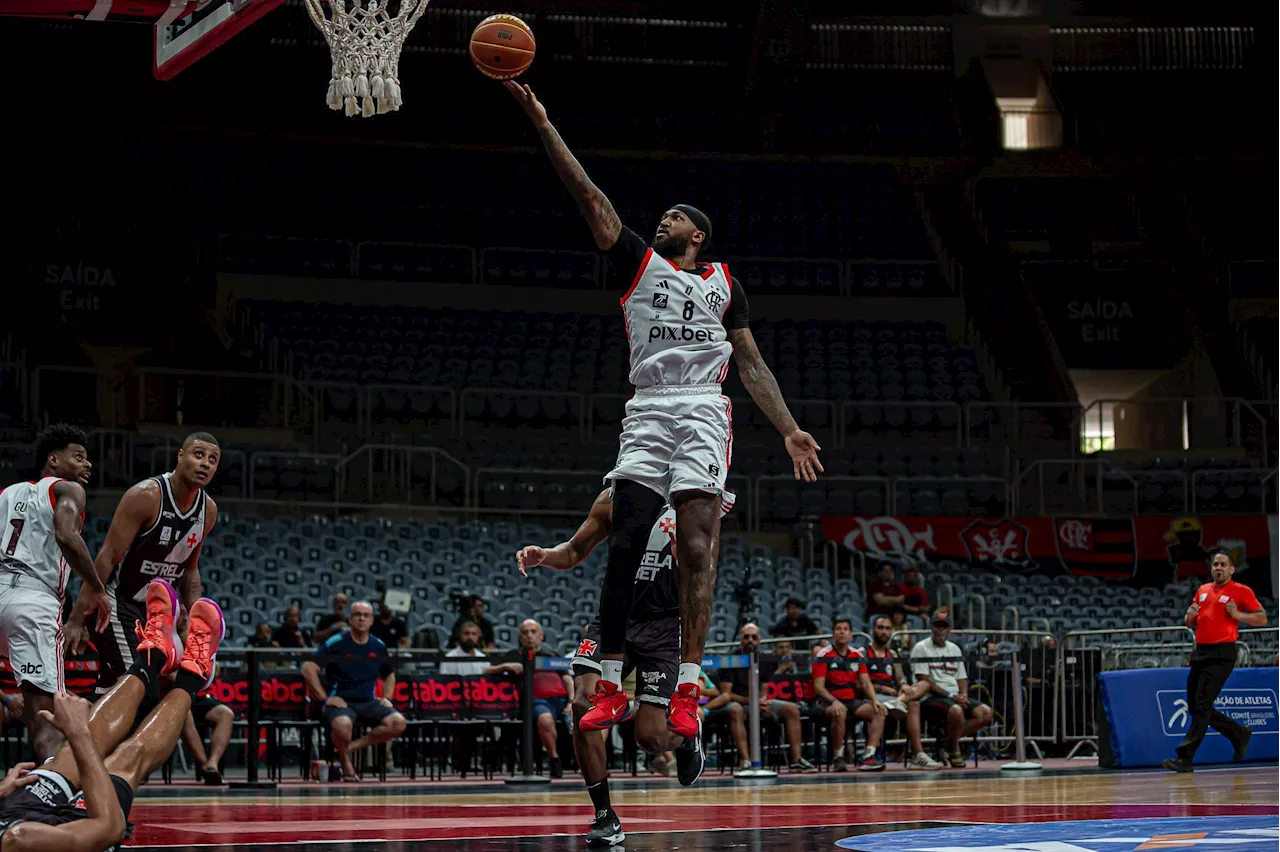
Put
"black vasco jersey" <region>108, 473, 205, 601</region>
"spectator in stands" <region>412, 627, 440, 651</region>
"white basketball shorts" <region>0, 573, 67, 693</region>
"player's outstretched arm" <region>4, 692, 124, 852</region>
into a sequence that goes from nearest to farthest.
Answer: "player's outstretched arm" <region>4, 692, 124, 852</region> → "black vasco jersey" <region>108, 473, 205, 601</region> → "white basketball shorts" <region>0, 573, 67, 693</region> → "spectator in stands" <region>412, 627, 440, 651</region>

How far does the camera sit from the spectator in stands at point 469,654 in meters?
15.0

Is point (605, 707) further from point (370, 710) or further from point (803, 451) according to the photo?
point (370, 710)

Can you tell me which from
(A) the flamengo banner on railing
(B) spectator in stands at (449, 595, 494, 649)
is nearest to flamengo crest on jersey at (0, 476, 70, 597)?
(B) spectator in stands at (449, 595, 494, 649)

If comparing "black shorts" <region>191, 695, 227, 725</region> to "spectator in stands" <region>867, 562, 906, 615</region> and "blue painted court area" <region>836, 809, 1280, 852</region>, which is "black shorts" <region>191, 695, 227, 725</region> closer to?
"blue painted court area" <region>836, 809, 1280, 852</region>

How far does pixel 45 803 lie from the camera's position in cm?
525

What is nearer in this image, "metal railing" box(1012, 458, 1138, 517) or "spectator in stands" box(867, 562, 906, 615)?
"spectator in stands" box(867, 562, 906, 615)

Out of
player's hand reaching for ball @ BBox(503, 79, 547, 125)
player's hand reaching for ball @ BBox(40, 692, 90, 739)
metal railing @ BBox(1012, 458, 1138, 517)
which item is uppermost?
player's hand reaching for ball @ BBox(503, 79, 547, 125)

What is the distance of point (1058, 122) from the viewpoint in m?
32.8

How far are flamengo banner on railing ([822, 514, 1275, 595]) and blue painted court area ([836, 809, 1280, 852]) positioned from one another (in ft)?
52.5

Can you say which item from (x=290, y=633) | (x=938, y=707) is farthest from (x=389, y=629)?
(x=938, y=707)

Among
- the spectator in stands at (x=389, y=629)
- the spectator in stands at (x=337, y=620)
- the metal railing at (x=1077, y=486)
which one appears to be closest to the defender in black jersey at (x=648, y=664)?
the spectator in stands at (x=337, y=620)

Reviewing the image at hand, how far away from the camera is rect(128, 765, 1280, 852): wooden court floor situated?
21.7 feet

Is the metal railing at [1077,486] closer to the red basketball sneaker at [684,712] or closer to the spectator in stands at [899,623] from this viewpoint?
the spectator in stands at [899,623]

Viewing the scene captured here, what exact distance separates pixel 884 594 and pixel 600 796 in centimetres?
1460
